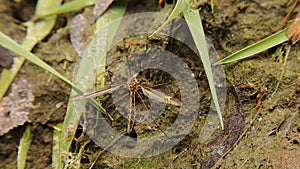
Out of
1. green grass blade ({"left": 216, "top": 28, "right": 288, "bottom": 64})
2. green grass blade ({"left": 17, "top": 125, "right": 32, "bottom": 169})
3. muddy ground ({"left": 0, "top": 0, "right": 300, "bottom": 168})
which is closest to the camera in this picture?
muddy ground ({"left": 0, "top": 0, "right": 300, "bottom": 168})

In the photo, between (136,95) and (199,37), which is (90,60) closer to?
(136,95)

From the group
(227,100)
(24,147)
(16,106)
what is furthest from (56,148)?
(227,100)

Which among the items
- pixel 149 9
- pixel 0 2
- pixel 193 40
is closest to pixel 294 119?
pixel 193 40

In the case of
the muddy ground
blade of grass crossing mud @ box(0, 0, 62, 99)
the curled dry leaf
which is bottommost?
the muddy ground

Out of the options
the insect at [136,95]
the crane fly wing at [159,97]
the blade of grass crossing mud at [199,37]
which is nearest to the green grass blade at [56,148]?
the insect at [136,95]

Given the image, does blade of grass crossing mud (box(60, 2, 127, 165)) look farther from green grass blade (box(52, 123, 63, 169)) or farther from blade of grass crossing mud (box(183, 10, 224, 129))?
blade of grass crossing mud (box(183, 10, 224, 129))

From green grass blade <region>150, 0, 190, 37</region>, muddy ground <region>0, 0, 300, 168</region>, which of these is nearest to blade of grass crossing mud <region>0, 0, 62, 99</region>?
muddy ground <region>0, 0, 300, 168</region>
